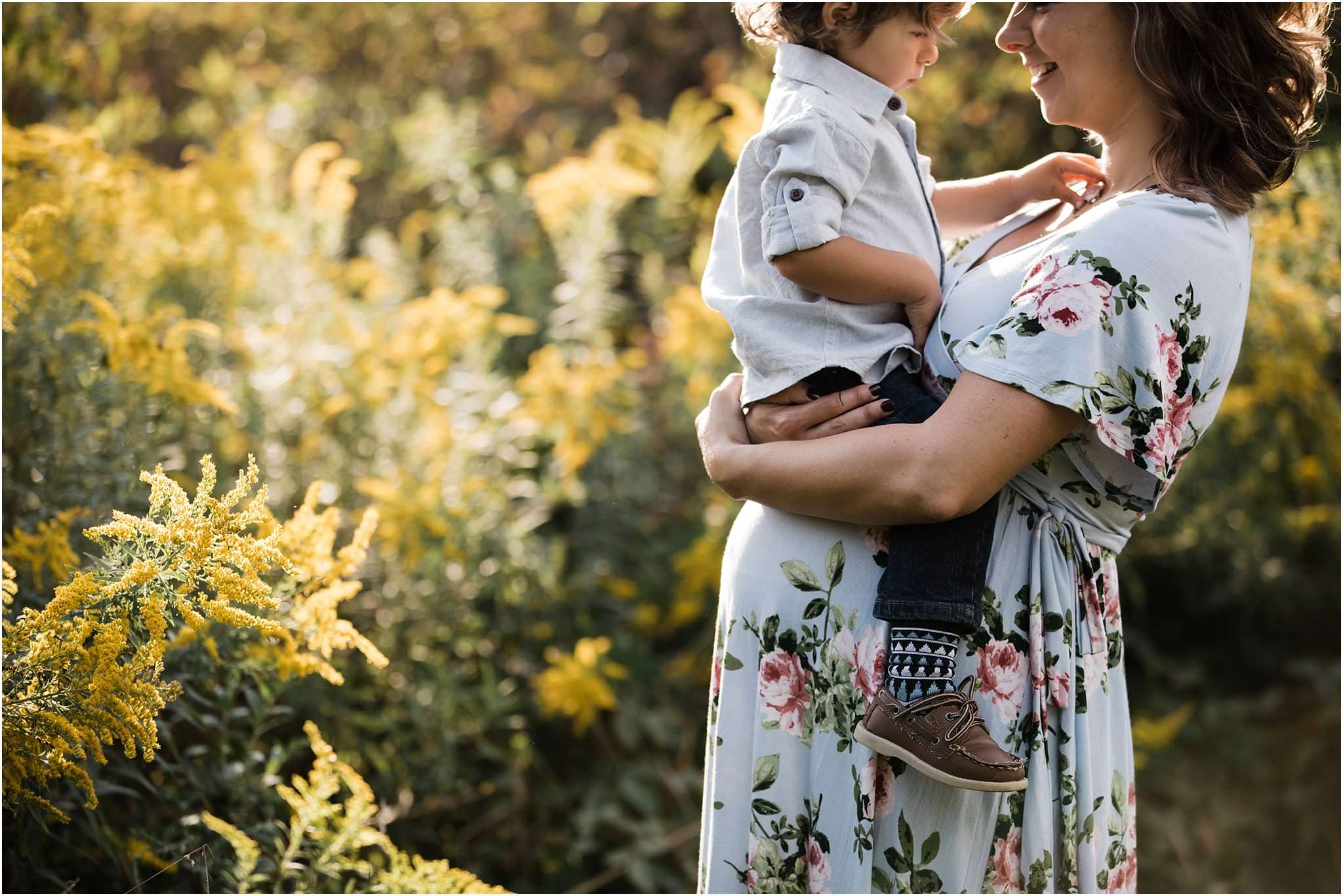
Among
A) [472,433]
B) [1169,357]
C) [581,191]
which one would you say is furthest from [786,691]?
[581,191]

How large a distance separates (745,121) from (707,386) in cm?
82

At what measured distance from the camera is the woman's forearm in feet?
3.96

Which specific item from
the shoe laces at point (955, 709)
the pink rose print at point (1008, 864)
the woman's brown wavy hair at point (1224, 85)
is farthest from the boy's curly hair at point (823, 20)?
the pink rose print at point (1008, 864)

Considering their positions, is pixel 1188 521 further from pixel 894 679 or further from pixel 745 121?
pixel 894 679

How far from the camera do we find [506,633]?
9.39 ft

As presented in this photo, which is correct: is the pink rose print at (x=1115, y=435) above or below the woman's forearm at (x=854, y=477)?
above

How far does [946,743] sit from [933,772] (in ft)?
0.12

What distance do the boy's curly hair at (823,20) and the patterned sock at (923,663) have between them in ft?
2.53

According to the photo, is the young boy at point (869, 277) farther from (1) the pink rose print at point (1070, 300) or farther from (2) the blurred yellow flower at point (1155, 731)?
(2) the blurred yellow flower at point (1155, 731)

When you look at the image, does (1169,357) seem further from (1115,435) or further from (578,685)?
(578,685)

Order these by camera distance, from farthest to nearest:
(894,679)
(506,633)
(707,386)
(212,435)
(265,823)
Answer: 1. (707,386)
2. (506,633)
3. (212,435)
4. (265,823)
5. (894,679)

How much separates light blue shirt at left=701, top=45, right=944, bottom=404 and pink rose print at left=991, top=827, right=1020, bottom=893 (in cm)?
61

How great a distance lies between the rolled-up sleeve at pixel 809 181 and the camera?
1.30m

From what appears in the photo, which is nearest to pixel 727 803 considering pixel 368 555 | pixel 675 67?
pixel 368 555
